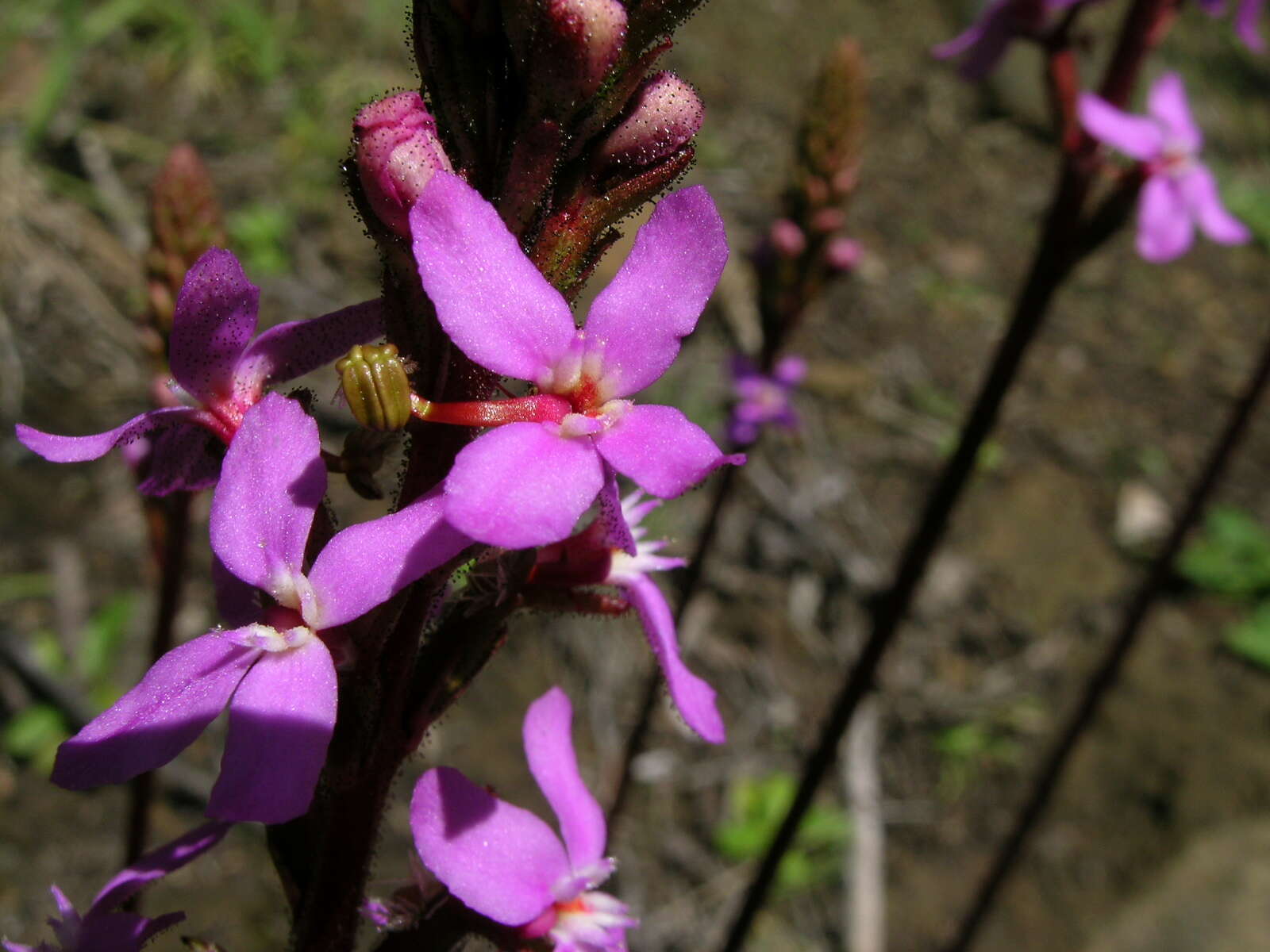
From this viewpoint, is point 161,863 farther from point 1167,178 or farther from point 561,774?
point 1167,178

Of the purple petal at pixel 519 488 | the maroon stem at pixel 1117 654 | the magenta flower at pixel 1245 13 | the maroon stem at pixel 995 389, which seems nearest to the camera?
the purple petal at pixel 519 488

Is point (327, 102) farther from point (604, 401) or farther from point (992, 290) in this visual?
point (604, 401)

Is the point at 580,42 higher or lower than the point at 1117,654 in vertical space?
higher

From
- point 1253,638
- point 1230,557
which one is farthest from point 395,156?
point 1230,557

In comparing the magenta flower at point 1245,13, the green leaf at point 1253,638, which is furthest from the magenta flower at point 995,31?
the green leaf at point 1253,638

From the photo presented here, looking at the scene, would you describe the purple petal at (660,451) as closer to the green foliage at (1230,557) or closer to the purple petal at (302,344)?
the purple petal at (302,344)

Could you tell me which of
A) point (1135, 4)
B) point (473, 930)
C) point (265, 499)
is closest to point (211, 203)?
point (265, 499)

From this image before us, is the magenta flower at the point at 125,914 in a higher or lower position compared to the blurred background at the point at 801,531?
higher
